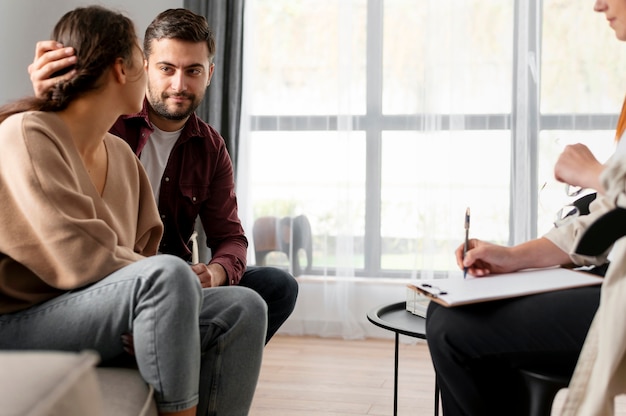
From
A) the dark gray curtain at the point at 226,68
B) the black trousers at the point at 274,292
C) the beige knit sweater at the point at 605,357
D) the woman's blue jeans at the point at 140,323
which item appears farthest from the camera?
the dark gray curtain at the point at 226,68

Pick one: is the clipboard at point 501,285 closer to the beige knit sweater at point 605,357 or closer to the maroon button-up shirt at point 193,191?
the beige knit sweater at point 605,357

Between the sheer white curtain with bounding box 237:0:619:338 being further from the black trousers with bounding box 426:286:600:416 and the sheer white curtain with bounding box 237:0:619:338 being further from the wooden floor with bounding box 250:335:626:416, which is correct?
the black trousers with bounding box 426:286:600:416

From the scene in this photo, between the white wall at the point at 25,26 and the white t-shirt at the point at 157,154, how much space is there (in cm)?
111

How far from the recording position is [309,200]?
13.2 feet

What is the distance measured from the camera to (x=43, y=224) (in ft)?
4.70

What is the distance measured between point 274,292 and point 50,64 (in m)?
1.01

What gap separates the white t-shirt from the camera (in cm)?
242

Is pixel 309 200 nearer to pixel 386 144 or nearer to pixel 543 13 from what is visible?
pixel 386 144

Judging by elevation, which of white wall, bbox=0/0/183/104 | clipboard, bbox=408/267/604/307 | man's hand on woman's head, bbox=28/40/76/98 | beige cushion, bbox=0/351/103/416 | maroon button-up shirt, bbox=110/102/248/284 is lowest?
beige cushion, bbox=0/351/103/416

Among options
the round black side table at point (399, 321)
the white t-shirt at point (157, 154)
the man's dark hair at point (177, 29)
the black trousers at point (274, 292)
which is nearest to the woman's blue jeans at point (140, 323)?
the round black side table at point (399, 321)

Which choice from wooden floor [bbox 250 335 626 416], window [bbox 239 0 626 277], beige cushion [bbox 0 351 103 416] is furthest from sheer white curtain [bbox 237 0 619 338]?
beige cushion [bbox 0 351 103 416]

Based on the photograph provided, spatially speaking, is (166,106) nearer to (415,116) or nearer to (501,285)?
(501,285)

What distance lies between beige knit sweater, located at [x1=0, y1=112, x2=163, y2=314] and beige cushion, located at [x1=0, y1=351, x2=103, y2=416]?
57 cm

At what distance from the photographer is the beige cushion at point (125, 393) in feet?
4.40
